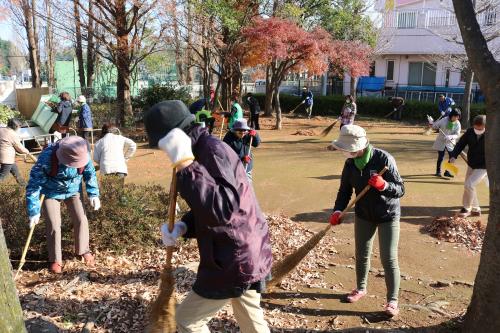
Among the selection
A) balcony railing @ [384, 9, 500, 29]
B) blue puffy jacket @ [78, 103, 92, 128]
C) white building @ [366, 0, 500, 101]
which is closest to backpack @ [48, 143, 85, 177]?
blue puffy jacket @ [78, 103, 92, 128]

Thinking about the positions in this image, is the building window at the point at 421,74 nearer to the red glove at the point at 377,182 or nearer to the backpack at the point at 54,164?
the red glove at the point at 377,182

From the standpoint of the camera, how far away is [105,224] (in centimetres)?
525

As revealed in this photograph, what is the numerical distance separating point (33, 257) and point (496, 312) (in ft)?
15.2

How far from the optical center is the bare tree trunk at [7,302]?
8.03ft

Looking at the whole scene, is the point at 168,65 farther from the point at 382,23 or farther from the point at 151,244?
the point at 151,244

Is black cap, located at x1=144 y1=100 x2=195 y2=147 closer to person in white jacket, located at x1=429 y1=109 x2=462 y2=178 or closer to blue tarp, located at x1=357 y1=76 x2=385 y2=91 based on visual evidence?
person in white jacket, located at x1=429 y1=109 x2=462 y2=178

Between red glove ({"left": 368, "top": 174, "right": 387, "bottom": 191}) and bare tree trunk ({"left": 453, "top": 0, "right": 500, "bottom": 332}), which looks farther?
red glove ({"left": 368, "top": 174, "right": 387, "bottom": 191})

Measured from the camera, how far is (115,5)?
14.9m

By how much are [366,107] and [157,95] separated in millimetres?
11274

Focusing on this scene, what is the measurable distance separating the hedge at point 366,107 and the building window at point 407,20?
276 inches

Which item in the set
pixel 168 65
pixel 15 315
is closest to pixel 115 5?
pixel 15 315

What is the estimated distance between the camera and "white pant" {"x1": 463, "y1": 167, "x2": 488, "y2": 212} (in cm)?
672

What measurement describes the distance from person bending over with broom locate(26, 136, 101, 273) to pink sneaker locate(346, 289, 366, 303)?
2751 millimetres

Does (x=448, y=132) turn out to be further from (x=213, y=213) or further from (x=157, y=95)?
(x=157, y=95)
